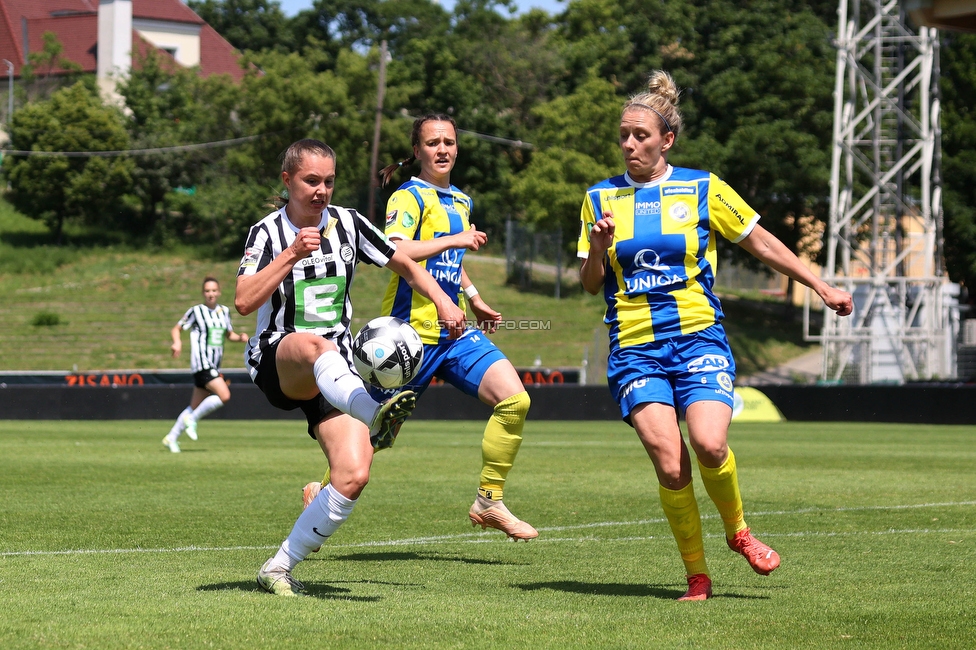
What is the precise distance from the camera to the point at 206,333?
1688 cm

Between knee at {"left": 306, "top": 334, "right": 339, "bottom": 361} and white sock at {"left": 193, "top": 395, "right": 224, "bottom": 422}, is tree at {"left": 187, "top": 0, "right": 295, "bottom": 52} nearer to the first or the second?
white sock at {"left": 193, "top": 395, "right": 224, "bottom": 422}

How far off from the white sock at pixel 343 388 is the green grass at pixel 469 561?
786 mm

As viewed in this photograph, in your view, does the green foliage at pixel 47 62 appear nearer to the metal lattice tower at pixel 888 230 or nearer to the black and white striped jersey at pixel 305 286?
the metal lattice tower at pixel 888 230

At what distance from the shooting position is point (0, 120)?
66125 mm

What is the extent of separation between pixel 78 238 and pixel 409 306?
51643 mm

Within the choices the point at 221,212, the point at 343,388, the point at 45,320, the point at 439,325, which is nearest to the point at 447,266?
the point at 439,325

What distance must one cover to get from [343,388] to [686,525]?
64.9 inches

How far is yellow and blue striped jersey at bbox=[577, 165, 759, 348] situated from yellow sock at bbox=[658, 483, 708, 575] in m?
0.70

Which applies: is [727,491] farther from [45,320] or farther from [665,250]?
[45,320]

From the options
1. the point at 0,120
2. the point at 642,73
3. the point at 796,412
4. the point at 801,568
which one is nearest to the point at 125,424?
the point at 796,412

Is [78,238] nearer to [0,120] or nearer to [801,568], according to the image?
[0,120]

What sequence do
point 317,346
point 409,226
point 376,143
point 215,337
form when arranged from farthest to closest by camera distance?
1. point 376,143
2. point 215,337
3. point 409,226
4. point 317,346

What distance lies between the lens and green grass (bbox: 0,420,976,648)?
457 centimetres

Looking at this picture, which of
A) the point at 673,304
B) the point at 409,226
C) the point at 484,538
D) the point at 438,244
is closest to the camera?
the point at 673,304
